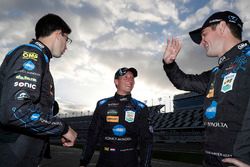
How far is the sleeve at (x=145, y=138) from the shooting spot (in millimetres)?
4652

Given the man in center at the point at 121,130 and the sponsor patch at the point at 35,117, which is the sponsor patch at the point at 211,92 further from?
the man in center at the point at 121,130

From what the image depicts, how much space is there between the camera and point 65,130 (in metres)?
2.63

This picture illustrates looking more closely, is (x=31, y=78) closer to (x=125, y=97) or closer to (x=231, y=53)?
(x=231, y=53)

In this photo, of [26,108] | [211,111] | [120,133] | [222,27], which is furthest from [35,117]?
[120,133]

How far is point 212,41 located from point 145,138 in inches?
92.3

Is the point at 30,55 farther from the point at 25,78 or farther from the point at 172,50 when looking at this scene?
the point at 172,50

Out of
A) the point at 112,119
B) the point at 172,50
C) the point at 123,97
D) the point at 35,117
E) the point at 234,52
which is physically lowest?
the point at 112,119

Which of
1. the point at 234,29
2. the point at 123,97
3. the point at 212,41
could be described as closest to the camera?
the point at 234,29

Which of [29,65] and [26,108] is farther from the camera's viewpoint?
[29,65]

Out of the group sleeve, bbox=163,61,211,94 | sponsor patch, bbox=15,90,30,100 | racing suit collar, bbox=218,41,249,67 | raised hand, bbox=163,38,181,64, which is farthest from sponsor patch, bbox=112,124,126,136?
sponsor patch, bbox=15,90,30,100

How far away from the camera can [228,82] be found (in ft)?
8.29

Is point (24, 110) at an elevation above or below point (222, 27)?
below

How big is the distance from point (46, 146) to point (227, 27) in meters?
2.46

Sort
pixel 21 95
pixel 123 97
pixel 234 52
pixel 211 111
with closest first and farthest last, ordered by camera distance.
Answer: pixel 21 95, pixel 211 111, pixel 234 52, pixel 123 97
